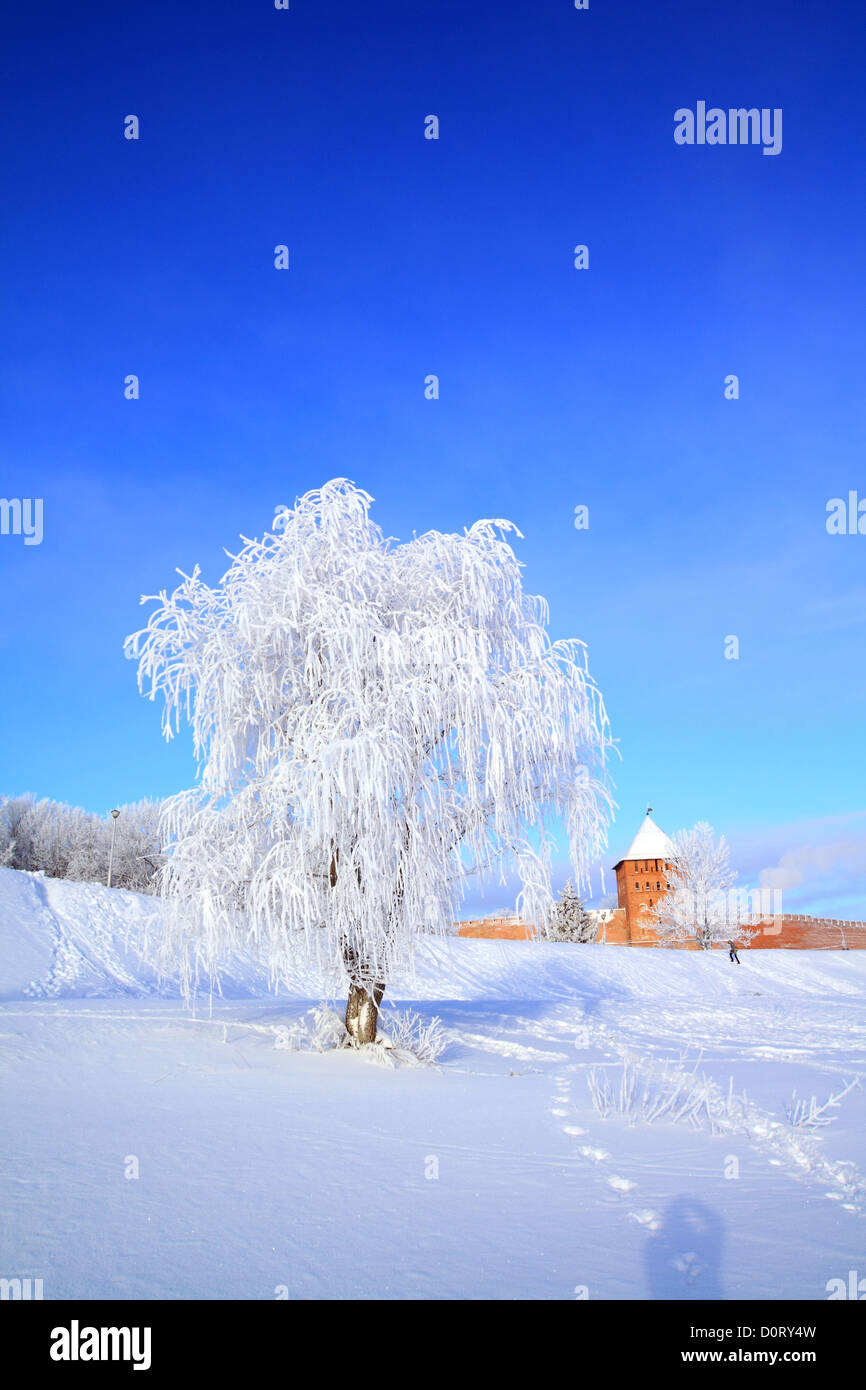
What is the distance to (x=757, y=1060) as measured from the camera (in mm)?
12125

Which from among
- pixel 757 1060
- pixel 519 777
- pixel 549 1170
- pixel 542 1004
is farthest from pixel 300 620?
pixel 542 1004

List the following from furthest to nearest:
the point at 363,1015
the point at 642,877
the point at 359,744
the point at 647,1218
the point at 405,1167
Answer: the point at 642,877 → the point at 363,1015 → the point at 359,744 → the point at 405,1167 → the point at 647,1218

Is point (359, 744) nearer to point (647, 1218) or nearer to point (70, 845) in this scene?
point (647, 1218)

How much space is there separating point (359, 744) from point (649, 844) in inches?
1962

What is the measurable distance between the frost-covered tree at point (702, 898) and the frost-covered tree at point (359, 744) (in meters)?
38.6

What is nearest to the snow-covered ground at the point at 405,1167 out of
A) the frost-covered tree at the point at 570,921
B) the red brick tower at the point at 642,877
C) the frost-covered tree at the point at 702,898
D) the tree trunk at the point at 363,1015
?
the tree trunk at the point at 363,1015

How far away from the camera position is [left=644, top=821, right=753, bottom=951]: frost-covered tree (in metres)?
45.0

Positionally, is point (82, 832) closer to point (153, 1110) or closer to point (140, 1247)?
point (153, 1110)

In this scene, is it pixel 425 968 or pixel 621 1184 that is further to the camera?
pixel 425 968

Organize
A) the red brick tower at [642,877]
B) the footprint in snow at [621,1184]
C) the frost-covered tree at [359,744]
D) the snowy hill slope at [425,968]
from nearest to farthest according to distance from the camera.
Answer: the footprint in snow at [621,1184], the frost-covered tree at [359,744], the snowy hill slope at [425,968], the red brick tower at [642,877]

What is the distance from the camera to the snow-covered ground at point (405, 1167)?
349 cm

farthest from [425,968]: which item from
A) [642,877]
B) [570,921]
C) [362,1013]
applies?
[642,877]

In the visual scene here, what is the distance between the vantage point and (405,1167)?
526cm

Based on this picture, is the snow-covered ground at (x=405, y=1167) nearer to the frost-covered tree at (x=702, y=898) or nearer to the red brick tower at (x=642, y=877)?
the frost-covered tree at (x=702, y=898)
